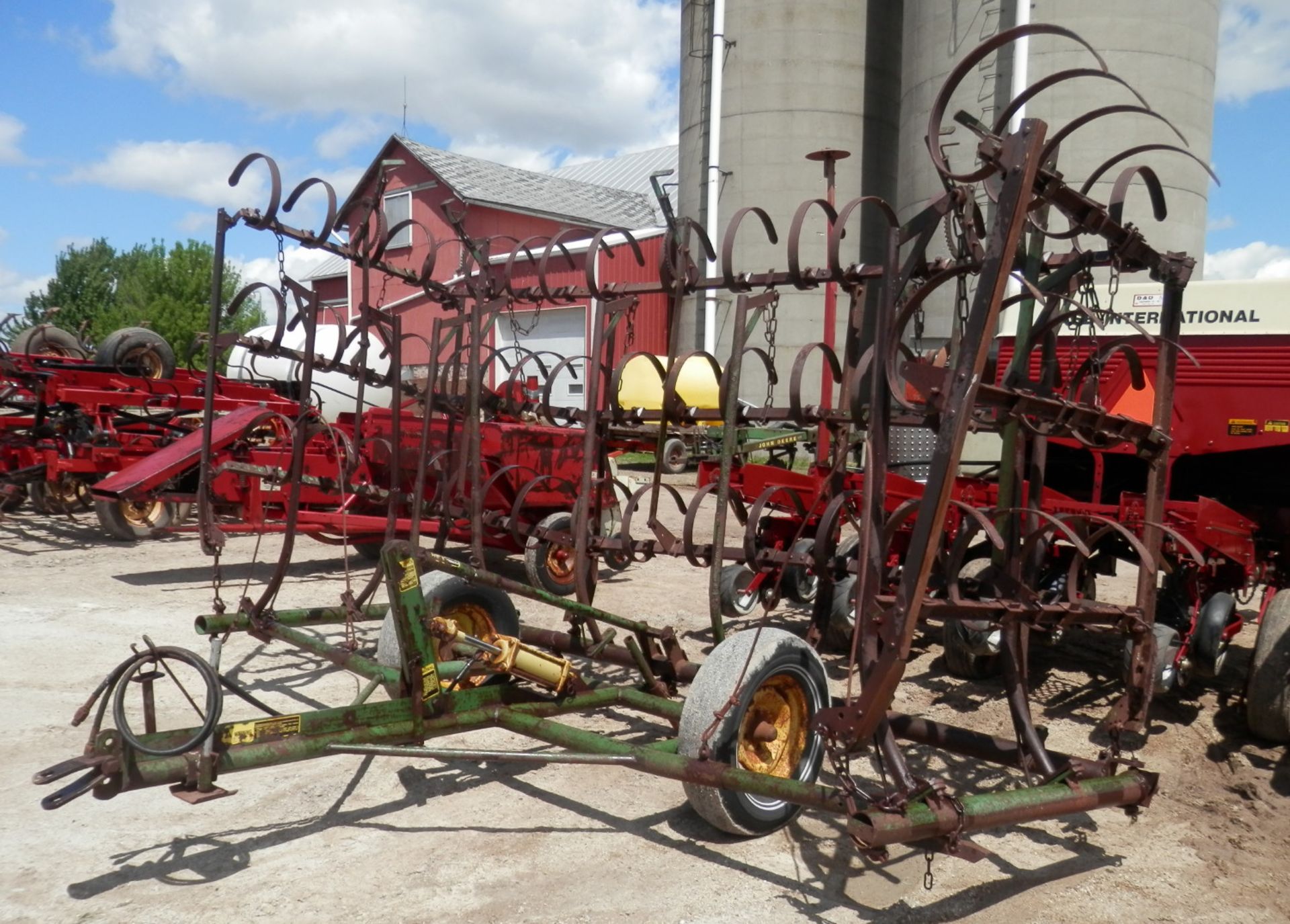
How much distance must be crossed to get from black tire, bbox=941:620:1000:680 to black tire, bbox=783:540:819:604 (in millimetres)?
1164

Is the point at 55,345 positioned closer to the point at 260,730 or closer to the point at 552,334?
the point at 552,334

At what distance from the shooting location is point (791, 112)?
18391 mm

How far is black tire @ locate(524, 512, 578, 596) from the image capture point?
8.09 metres

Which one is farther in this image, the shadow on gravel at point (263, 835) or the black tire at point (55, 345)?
the black tire at point (55, 345)

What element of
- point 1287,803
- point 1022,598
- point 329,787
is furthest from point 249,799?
point 1287,803

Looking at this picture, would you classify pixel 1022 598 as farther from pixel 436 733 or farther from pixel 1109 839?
pixel 436 733

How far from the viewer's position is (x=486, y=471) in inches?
342

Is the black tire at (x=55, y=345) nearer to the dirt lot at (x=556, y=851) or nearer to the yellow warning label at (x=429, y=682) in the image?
the dirt lot at (x=556, y=851)

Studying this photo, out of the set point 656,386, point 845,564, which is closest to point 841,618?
point 845,564

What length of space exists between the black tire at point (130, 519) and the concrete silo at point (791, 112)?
32.6 feet

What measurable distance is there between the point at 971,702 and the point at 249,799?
151 inches

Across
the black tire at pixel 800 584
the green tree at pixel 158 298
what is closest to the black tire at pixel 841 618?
the black tire at pixel 800 584

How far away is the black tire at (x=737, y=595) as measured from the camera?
7422 mm

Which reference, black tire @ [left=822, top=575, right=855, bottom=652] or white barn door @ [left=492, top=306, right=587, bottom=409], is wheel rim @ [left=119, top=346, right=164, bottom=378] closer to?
white barn door @ [left=492, top=306, right=587, bottom=409]
